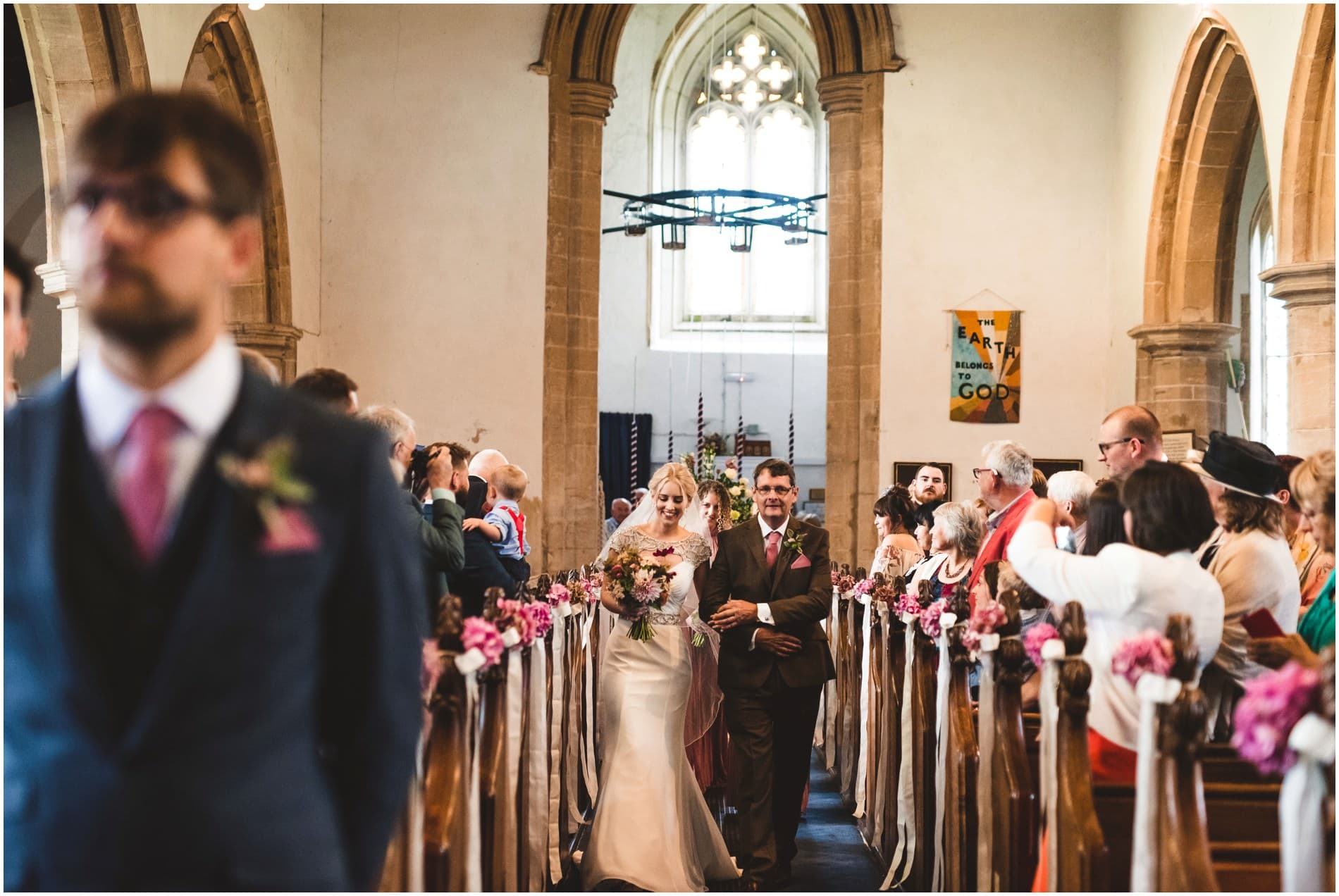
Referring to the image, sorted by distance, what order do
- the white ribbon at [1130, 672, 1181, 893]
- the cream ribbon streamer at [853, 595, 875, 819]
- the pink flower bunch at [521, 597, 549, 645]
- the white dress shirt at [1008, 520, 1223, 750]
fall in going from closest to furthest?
the white ribbon at [1130, 672, 1181, 893] < the white dress shirt at [1008, 520, 1223, 750] < the pink flower bunch at [521, 597, 549, 645] < the cream ribbon streamer at [853, 595, 875, 819]

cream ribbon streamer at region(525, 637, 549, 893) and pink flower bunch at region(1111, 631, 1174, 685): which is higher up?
pink flower bunch at region(1111, 631, 1174, 685)

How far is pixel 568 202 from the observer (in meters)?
12.1

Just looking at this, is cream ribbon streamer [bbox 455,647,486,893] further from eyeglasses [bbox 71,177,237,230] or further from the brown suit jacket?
the brown suit jacket

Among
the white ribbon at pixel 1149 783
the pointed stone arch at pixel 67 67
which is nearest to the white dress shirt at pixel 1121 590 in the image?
the white ribbon at pixel 1149 783

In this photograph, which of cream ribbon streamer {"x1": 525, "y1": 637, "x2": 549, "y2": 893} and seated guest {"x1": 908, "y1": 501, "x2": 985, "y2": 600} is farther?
seated guest {"x1": 908, "y1": 501, "x2": 985, "y2": 600}

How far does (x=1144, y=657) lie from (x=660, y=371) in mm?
15131

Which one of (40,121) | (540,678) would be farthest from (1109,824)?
(40,121)

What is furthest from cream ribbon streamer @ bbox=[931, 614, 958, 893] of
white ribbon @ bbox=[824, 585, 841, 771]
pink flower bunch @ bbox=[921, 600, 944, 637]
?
A: white ribbon @ bbox=[824, 585, 841, 771]

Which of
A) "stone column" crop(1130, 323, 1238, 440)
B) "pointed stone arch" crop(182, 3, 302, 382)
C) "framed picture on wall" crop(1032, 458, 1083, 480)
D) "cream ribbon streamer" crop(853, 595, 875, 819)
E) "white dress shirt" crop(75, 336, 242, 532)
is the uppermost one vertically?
"pointed stone arch" crop(182, 3, 302, 382)

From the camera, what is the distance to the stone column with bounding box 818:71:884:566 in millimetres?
11844

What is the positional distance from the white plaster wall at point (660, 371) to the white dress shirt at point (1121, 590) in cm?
1410

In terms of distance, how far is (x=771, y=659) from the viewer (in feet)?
16.9

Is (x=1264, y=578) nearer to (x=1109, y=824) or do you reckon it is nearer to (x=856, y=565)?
(x=1109, y=824)

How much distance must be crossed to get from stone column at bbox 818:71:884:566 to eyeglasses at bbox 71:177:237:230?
1052 centimetres
